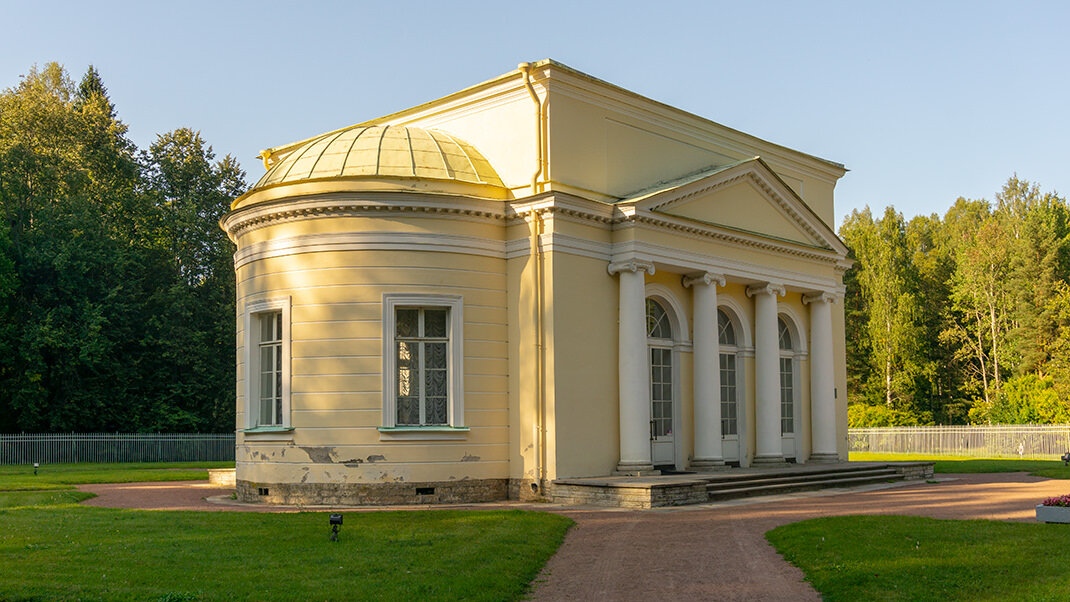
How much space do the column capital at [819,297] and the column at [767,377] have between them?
7.34 ft

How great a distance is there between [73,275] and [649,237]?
Answer: 100 ft

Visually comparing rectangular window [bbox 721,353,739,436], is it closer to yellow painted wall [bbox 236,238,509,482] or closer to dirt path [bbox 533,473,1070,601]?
dirt path [bbox 533,473,1070,601]

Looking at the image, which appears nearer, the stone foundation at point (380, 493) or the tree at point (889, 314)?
the stone foundation at point (380, 493)

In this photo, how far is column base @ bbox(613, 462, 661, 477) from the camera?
20.1 m

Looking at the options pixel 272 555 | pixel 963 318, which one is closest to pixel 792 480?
pixel 272 555

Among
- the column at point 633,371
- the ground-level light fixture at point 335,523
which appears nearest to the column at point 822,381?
the column at point 633,371

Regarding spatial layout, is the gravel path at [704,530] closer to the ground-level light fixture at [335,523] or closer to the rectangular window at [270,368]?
the rectangular window at [270,368]

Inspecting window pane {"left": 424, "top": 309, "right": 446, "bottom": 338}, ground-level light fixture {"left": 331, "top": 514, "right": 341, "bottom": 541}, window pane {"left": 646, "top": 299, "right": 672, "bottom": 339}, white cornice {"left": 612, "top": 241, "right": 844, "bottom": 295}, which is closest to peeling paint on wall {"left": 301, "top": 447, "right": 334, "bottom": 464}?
window pane {"left": 424, "top": 309, "right": 446, "bottom": 338}

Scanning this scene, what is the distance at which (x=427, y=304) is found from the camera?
19.3 meters

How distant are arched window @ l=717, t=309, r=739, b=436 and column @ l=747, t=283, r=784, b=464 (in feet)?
1.86

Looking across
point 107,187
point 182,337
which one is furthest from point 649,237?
point 107,187

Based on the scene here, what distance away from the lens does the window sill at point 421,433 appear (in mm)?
18891

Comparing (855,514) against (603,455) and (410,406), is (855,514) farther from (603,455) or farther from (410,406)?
(410,406)

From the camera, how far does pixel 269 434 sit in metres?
19.6
